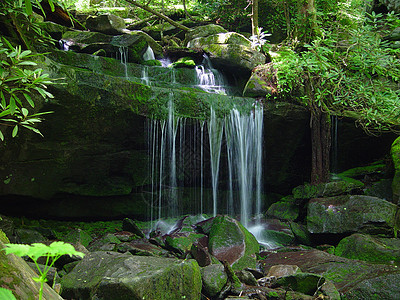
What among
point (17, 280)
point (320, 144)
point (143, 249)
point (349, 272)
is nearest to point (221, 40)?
point (320, 144)

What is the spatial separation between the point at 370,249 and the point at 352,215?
1114 millimetres

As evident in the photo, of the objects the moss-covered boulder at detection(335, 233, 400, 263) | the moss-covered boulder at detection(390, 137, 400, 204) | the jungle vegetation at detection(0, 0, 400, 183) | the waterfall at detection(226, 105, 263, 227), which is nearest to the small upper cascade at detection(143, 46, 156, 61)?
the jungle vegetation at detection(0, 0, 400, 183)

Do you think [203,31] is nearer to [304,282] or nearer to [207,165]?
[207,165]

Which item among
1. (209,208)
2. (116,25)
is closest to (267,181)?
(209,208)

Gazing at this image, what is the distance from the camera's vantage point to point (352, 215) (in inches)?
224

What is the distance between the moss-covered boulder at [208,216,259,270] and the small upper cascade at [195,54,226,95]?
194 inches

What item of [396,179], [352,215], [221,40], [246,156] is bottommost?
[352,215]

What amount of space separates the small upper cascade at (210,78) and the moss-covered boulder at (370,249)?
5.59m

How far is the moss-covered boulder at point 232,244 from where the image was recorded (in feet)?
15.2

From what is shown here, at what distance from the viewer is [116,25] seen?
10375mm

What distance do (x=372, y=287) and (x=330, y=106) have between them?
5.26 metres

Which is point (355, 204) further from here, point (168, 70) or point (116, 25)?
point (116, 25)

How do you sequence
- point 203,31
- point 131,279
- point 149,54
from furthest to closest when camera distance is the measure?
1. point 203,31
2. point 149,54
3. point 131,279

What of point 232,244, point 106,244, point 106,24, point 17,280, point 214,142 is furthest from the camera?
point 106,24
